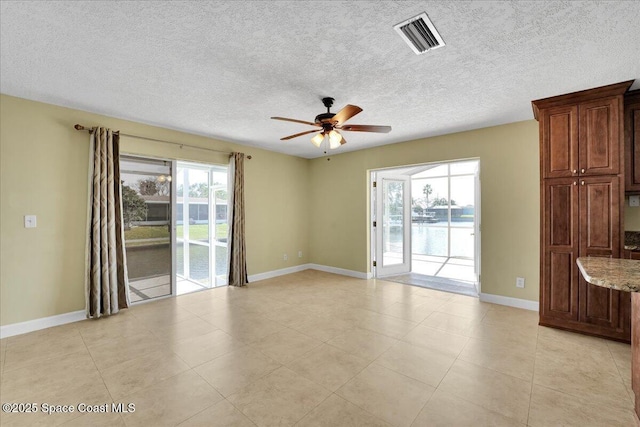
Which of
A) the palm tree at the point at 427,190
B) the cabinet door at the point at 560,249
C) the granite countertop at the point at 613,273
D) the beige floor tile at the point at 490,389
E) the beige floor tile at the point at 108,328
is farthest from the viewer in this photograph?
the palm tree at the point at 427,190

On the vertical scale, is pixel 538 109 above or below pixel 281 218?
above

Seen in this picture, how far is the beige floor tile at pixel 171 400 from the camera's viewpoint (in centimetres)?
177

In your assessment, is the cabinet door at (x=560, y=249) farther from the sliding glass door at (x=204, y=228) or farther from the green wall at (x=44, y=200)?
the green wall at (x=44, y=200)

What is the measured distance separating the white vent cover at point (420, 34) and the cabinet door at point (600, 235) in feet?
7.87

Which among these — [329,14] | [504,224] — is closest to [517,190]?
[504,224]

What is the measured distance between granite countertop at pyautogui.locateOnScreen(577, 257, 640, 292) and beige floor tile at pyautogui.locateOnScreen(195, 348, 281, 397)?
2.32m

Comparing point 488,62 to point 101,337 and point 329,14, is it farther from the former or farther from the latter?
point 101,337

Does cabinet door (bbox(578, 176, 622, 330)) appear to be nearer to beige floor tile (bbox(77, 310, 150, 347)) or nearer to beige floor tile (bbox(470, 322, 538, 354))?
beige floor tile (bbox(470, 322, 538, 354))

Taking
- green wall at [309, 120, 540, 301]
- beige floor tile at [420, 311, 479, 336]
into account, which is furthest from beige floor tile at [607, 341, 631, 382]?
beige floor tile at [420, 311, 479, 336]

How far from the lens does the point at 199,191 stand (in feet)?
17.3

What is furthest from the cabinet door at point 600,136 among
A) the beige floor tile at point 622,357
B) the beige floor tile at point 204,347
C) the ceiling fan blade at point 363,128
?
the beige floor tile at point 204,347

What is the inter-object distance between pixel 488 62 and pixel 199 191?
4.87 m

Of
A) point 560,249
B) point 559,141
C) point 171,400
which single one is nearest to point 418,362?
point 171,400

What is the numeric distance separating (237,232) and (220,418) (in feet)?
10.9
